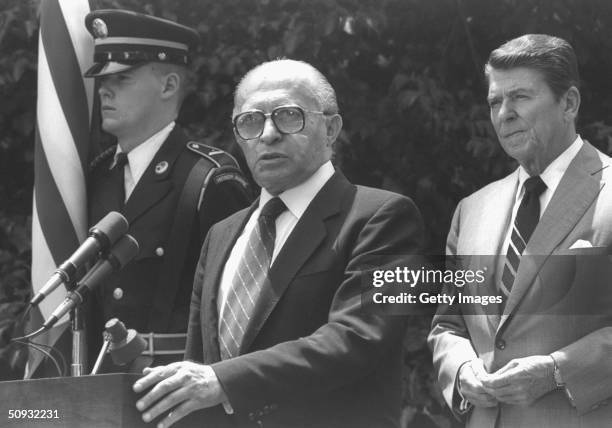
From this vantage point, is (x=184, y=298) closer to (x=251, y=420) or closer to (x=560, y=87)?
(x=251, y=420)

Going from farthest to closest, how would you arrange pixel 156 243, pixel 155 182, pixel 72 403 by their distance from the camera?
1. pixel 155 182
2. pixel 156 243
3. pixel 72 403

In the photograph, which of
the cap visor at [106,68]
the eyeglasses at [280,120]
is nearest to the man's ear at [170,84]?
the cap visor at [106,68]

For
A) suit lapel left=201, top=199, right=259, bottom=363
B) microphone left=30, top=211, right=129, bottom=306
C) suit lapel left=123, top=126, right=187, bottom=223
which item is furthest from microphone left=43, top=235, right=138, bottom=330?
suit lapel left=123, top=126, right=187, bottom=223

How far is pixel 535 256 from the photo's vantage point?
417 cm

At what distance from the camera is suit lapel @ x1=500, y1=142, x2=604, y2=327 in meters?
4.16

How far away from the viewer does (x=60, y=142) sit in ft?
17.9

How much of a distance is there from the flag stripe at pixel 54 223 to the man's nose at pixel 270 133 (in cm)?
118

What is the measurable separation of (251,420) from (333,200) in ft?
2.57

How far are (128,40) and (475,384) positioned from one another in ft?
6.85

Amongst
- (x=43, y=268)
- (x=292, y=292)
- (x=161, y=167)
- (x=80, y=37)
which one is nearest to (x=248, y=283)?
(x=292, y=292)

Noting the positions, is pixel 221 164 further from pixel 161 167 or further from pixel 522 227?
pixel 522 227

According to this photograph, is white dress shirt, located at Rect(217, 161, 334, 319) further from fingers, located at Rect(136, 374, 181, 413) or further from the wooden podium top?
the wooden podium top

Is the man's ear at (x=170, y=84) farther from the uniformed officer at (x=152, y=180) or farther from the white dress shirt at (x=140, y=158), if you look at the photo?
the white dress shirt at (x=140, y=158)

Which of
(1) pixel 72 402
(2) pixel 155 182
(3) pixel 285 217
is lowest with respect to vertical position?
(1) pixel 72 402
